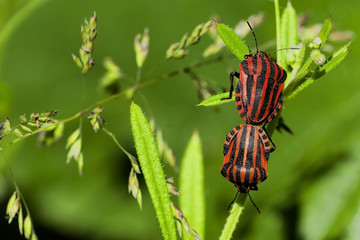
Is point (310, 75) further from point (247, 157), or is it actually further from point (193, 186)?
point (193, 186)

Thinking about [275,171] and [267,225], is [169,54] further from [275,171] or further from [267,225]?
[275,171]

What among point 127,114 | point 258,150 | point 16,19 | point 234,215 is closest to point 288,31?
point 258,150

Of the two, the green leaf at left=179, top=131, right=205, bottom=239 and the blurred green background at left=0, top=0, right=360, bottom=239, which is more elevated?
the blurred green background at left=0, top=0, right=360, bottom=239

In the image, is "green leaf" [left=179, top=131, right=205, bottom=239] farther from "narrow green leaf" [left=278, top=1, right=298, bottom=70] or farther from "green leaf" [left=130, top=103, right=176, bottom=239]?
"narrow green leaf" [left=278, top=1, right=298, bottom=70]

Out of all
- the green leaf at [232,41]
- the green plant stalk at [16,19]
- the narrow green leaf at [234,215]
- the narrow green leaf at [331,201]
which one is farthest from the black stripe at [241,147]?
the green plant stalk at [16,19]

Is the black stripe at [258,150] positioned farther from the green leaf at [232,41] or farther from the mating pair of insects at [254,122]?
the green leaf at [232,41]

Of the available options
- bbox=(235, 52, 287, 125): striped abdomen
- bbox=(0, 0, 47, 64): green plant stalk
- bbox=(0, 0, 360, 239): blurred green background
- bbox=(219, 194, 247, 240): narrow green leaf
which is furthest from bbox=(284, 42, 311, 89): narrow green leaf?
bbox=(0, 0, 47, 64): green plant stalk
